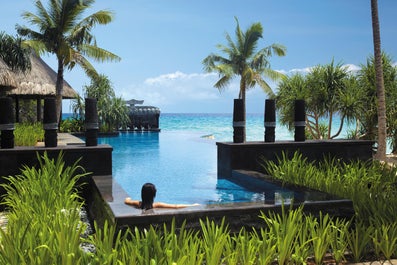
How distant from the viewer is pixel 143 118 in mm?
31688

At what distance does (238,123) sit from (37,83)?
49.2 ft

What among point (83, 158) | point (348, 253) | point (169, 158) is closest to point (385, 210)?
point (348, 253)

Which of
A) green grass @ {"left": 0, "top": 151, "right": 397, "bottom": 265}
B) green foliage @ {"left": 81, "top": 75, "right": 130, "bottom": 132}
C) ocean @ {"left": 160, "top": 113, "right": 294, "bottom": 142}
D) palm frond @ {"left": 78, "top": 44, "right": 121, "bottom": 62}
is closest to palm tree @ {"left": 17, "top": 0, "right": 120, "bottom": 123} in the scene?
palm frond @ {"left": 78, "top": 44, "right": 121, "bottom": 62}

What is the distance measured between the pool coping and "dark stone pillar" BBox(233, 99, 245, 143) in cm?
397

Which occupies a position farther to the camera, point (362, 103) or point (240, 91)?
point (240, 91)

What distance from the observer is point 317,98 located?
1681 cm

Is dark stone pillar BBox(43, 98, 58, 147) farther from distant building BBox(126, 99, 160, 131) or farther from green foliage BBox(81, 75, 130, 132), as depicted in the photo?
distant building BBox(126, 99, 160, 131)

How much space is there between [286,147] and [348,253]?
4577 millimetres

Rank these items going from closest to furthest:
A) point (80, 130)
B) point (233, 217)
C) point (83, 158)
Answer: point (233, 217), point (83, 158), point (80, 130)

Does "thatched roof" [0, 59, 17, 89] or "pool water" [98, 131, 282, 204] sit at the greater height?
"thatched roof" [0, 59, 17, 89]

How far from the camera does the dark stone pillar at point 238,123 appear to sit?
8773mm

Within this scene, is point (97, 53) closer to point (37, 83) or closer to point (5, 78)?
point (37, 83)

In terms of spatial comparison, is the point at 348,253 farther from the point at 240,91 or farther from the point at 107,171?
the point at 240,91

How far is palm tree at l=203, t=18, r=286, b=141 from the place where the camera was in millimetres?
23750
